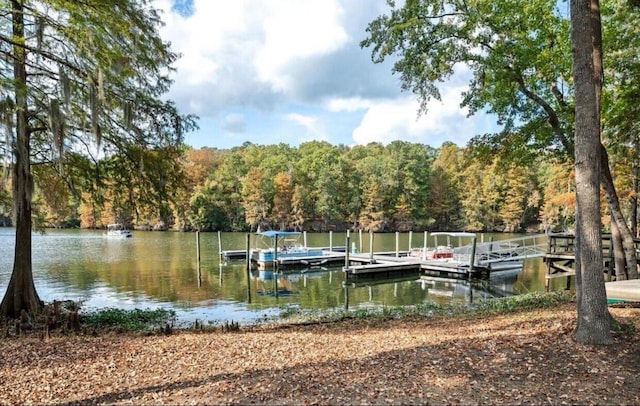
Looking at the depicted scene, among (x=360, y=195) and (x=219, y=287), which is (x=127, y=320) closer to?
(x=219, y=287)

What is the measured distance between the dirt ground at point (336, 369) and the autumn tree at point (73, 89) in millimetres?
2963

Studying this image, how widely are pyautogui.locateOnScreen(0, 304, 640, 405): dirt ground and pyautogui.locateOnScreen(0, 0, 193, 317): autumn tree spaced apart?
296cm

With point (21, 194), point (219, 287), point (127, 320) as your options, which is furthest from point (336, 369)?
point (219, 287)

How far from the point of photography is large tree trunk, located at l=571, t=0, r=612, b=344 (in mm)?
5125

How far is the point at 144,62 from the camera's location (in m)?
9.44

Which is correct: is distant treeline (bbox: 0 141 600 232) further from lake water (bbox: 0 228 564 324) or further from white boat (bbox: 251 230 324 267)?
lake water (bbox: 0 228 564 324)

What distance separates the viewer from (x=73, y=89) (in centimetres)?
881

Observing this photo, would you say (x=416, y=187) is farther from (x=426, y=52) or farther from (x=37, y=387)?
(x=37, y=387)

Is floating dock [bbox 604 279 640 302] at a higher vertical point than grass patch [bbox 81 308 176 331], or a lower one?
higher

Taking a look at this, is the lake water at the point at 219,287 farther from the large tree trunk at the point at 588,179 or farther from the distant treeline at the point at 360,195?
the distant treeline at the point at 360,195

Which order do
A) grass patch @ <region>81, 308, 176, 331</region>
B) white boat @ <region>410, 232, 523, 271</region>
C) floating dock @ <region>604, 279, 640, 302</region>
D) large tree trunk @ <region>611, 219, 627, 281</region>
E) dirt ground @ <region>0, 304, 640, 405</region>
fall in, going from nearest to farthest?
1. dirt ground @ <region>0, 304, 640, 405</region>
2. floating dock @ <region>604, 279, 640, 302</region>
3. grass patch @ <region>81, 308, 176, 331</region>
4. large tree trunk @ <region>611, 219, 627, 281</region>
5. white boat @ <region>410, 232, 523, 271</region>

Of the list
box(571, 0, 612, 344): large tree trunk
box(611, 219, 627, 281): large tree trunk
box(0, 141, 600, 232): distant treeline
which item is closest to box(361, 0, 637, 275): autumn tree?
box(611, 219, 627, 281): large tree trunk

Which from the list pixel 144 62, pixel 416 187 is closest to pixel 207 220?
pixel 416 187

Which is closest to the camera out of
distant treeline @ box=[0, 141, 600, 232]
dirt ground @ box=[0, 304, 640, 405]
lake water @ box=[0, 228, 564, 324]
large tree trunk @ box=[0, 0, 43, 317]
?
dirt ground @ box=[0, 304, 640, 405]
